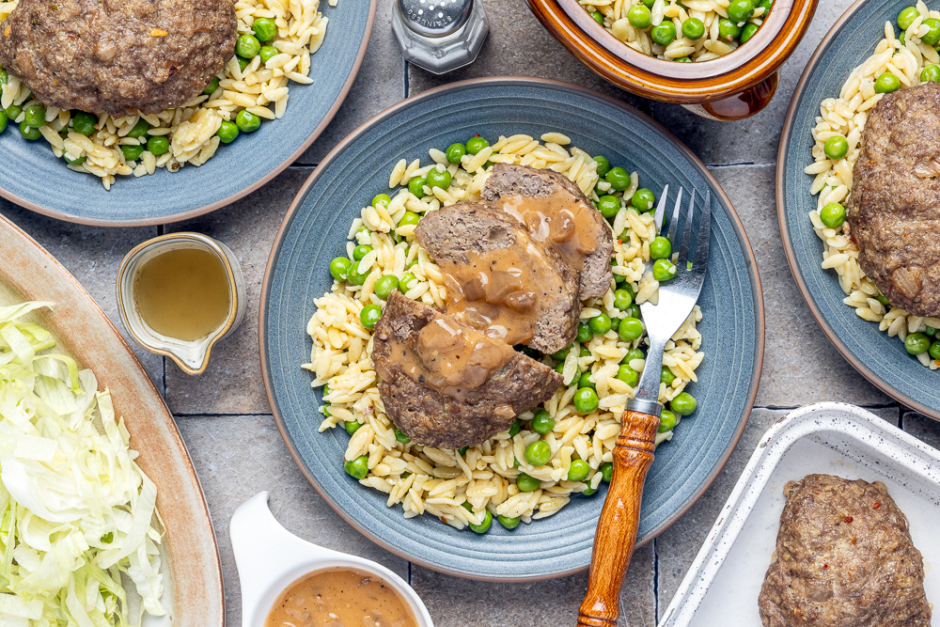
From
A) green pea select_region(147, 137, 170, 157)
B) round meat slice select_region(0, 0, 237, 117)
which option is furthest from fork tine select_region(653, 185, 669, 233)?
Answer: green pea select_region(147, 137, 170, 157)

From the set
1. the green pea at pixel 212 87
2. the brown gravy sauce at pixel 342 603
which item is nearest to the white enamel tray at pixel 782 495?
the brown gravy sauce at pixel 342 603

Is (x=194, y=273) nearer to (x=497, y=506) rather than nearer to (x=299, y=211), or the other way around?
(x=299, y=211)

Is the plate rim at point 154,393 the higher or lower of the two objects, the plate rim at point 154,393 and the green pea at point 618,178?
the lower

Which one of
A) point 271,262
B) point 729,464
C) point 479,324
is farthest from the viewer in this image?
point 729,464

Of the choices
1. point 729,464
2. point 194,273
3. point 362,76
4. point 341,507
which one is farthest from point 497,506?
point 362,76

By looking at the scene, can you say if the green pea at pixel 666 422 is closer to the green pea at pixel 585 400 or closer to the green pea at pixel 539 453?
the green pea at pixel 585 400

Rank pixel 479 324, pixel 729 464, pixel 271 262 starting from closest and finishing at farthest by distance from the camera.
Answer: pixel 479 324 < pixel 271 262 < pixel 729 464

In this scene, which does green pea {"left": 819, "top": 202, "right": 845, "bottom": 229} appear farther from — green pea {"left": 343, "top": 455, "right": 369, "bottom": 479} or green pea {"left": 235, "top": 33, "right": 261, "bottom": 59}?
green pea {"left": 235, "top": 33, "right": 261, "bottom": 59}
